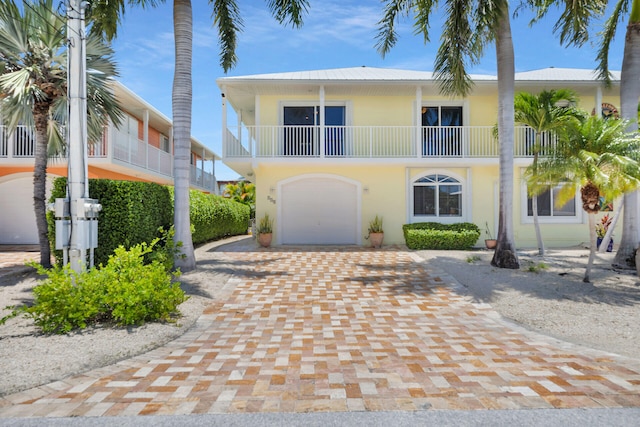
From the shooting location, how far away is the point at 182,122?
29.3 ft

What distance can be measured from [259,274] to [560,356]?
6.20m

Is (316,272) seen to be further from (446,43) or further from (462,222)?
(462,222)

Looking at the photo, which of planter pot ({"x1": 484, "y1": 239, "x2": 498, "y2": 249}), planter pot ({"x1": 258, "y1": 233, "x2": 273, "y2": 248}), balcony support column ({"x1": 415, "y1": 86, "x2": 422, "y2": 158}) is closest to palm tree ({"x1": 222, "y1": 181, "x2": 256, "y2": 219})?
planter pot ({"x1": 258, "y1": 233, "x2": 273, "y2": 248})

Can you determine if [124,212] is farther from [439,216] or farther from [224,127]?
[439,216]

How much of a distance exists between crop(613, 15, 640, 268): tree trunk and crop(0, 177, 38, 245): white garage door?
1959 cm

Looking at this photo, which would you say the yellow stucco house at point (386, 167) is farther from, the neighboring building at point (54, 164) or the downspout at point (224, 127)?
the neighboring building at point (54, 164)

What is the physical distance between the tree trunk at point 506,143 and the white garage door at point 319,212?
620 centimetres

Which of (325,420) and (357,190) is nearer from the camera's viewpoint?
(325,420)

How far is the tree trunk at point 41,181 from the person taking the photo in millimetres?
8469

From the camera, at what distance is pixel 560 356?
423 centimetres

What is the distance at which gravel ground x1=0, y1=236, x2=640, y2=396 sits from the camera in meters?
4.04

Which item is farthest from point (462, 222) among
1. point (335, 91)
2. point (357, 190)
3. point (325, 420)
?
point (325, 420)

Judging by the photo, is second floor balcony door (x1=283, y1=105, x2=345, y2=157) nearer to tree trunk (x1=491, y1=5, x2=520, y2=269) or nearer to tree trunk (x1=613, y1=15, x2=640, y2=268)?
tree trunk (x1=491, y1=5, x2=520, y2=269)

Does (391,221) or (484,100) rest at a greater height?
(484,100)
